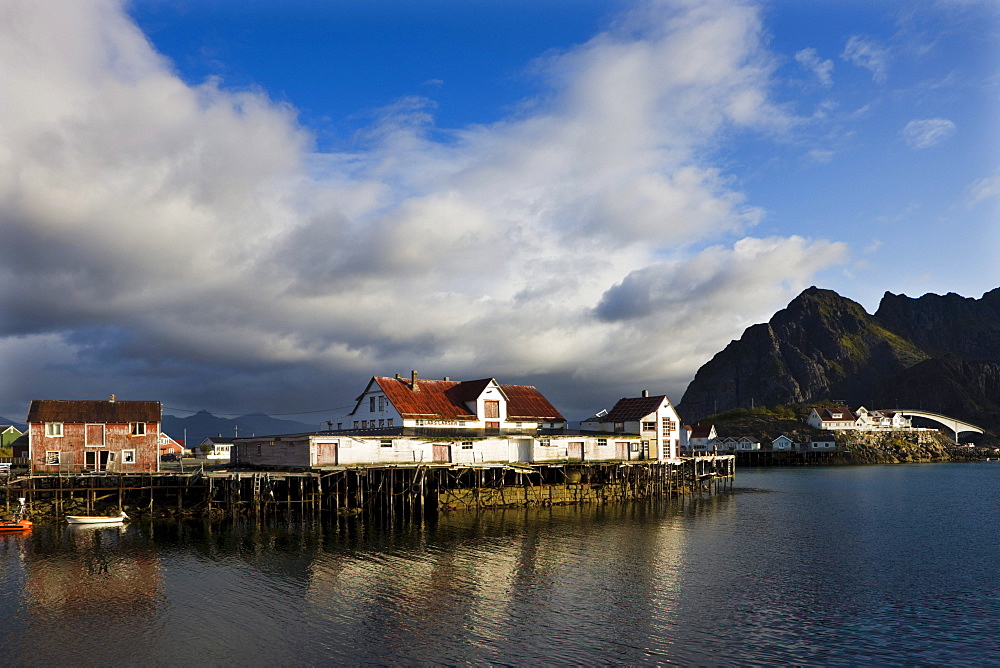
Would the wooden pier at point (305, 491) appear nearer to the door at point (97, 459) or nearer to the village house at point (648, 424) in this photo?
the door at point (97, 459)

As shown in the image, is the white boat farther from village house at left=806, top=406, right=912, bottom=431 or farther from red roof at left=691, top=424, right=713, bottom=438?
village house at left=806, top=406, right=912, bottom=431

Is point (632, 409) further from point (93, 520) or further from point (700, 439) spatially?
point (700, 439)

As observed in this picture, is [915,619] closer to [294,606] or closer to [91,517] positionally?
[294,606]

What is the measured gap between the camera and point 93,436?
195ft

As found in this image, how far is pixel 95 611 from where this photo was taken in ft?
97.2

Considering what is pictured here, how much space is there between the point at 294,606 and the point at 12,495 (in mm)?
38246

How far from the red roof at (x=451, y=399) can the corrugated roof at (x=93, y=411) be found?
818 inches

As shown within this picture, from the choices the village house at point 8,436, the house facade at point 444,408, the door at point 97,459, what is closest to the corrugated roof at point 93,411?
the door at point 97,459

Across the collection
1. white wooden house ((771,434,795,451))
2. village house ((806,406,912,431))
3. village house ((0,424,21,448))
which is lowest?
white wooden house ((771,434,795,451))

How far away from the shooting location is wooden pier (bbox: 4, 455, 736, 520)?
55250 mm

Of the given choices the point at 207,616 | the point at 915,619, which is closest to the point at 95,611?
the point at 207,616

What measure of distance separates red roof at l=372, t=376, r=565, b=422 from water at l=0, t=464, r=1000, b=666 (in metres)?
17.6

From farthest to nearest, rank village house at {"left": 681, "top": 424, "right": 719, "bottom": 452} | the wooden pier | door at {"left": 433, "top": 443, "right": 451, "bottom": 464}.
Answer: village house at {"left": 681, "top": 424, "right": 719, "bottom": 452} < door at {"left": 433, "top": 443, "right": 451, "bottom": 464} < the wooden pier

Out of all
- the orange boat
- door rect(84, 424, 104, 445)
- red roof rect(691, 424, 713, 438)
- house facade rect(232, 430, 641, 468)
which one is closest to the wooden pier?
house facade rect(232, 430, 641, 468)
